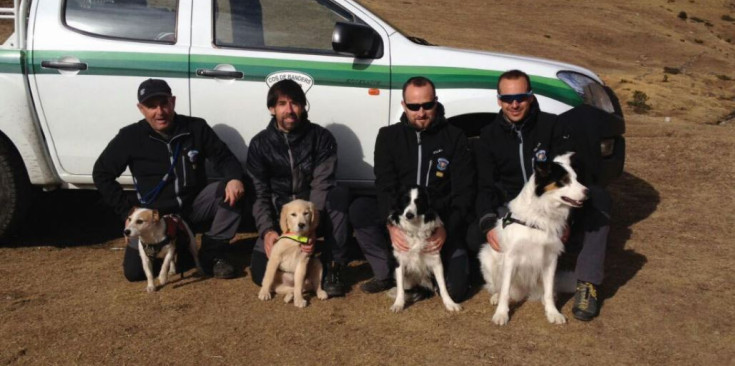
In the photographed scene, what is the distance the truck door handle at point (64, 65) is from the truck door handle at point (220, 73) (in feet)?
2.69

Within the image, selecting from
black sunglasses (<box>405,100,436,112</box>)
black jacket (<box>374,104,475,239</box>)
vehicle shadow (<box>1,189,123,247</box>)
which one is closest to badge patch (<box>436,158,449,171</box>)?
black jacket (<box>374,104,475,239</box>)

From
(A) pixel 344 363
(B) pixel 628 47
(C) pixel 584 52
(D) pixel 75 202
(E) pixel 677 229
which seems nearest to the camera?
(A) pixel 344 363

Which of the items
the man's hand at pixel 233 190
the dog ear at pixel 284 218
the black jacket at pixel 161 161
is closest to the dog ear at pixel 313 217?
the dog ear at pixel 284 218

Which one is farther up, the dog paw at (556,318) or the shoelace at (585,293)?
the shoelace at (585,293)

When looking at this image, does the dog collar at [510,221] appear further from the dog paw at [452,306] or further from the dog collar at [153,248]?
the dog collar at [153,248]

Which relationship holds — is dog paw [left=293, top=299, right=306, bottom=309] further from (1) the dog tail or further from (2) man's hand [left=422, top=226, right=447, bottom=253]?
(1) the dog tail

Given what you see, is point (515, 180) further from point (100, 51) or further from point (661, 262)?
point (100, 51)

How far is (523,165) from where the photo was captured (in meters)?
4.42

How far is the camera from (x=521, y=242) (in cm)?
396

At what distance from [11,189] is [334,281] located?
2489 millimetres

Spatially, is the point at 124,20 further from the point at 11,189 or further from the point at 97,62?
the point at 11,189

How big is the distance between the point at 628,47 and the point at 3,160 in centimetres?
2784

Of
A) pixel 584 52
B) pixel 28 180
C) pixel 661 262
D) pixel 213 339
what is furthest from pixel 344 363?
pixel 584 52

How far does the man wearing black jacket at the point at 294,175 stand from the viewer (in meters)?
4.50
